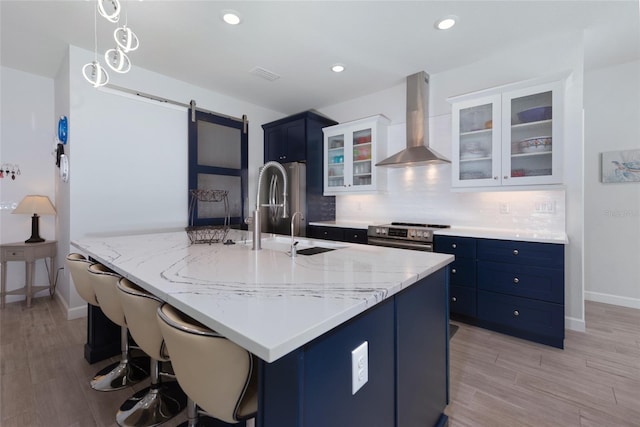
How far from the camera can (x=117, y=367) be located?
6.39 ft

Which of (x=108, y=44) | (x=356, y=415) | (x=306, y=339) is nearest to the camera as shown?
(x=306, y=339)

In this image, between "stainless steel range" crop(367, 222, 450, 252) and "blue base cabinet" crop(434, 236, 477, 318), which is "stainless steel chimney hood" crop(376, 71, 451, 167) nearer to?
"stainless steel range" crop(367, 222, 450, 252)

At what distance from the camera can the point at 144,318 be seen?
1182 mm

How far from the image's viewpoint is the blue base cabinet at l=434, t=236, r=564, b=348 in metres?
2.37

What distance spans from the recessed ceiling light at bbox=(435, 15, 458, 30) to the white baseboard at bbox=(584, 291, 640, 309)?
136 inches

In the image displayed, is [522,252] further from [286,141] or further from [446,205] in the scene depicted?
[286,141]

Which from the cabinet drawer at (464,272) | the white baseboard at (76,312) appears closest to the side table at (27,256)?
the white baseboard at (76,312)

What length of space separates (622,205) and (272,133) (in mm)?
4526

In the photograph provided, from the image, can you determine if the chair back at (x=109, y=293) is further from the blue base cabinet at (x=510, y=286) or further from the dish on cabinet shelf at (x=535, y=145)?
the dish on cabinet shelf at (x=535, y=145)

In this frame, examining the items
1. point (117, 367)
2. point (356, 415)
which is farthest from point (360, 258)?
point (117, 367)

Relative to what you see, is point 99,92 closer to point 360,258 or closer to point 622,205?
point 360,258

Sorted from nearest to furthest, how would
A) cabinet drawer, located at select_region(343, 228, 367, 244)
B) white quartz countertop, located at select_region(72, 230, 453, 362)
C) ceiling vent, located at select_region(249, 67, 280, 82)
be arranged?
white quartz countertop, located at select_region(72, 230, 453, 362), ceiling vent, located at select_region(249, 67, 280, 82), cabinet drawer, located at select_region(343, 228, 367, 244)

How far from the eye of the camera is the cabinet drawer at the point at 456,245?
2.74 meters

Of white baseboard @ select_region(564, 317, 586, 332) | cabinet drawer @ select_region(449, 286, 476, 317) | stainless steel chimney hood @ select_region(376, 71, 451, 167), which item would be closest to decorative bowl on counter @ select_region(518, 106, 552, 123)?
stainless steel chimney hood @ select_region(376, 71, 451, 167)
